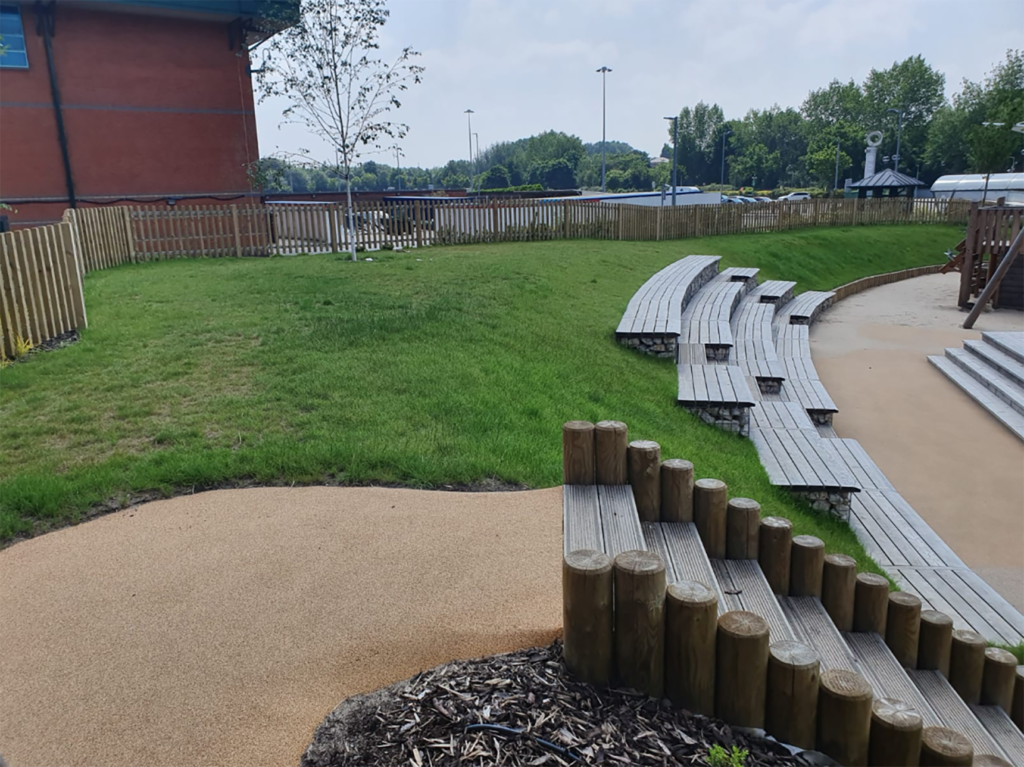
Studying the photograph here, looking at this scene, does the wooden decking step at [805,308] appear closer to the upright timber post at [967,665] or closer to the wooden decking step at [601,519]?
the upright timber post at [967,665]

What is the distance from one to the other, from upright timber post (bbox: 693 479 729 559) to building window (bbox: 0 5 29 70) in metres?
27.4

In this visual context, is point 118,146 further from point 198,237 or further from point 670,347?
point 670,347

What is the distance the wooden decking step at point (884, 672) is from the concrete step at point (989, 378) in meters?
9.60

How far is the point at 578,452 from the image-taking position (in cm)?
402

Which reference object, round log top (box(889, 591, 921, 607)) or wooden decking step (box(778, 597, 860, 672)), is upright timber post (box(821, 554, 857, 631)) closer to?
wooden decking step (box(778, 597, 860, 672))

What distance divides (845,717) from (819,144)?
331ft

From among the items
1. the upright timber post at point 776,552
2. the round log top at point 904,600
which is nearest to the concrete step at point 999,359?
the round log top at point 904,600

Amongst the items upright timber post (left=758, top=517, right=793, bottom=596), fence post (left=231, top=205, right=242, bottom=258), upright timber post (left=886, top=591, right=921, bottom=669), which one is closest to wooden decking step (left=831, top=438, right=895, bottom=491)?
upright timber post (left=886, top=591, right=921, bottom=669)

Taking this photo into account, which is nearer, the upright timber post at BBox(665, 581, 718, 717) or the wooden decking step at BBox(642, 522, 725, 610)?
the upright timber post at BBox(665, 581, 718, 717)

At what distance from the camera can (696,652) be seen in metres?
2.77

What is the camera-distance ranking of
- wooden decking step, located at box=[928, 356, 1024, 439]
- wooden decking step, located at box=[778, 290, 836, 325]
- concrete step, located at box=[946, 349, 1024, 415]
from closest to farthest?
1. wooden decking step, located at box=[928, 356, 1024, 439]
2. concrete step, located at box=[946, 349, 1024, 415]
3. wooden decking step, located at box=[778, 290, 836, 325]

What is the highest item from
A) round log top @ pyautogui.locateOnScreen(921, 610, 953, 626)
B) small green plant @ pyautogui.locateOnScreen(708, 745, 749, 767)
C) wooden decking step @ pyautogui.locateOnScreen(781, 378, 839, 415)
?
small green plant @ pyautogui.locateOnScreen(708, 745, 749, 767)

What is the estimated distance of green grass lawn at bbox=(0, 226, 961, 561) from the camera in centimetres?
574

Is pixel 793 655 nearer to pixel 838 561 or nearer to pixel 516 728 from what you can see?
pixel 516 728
